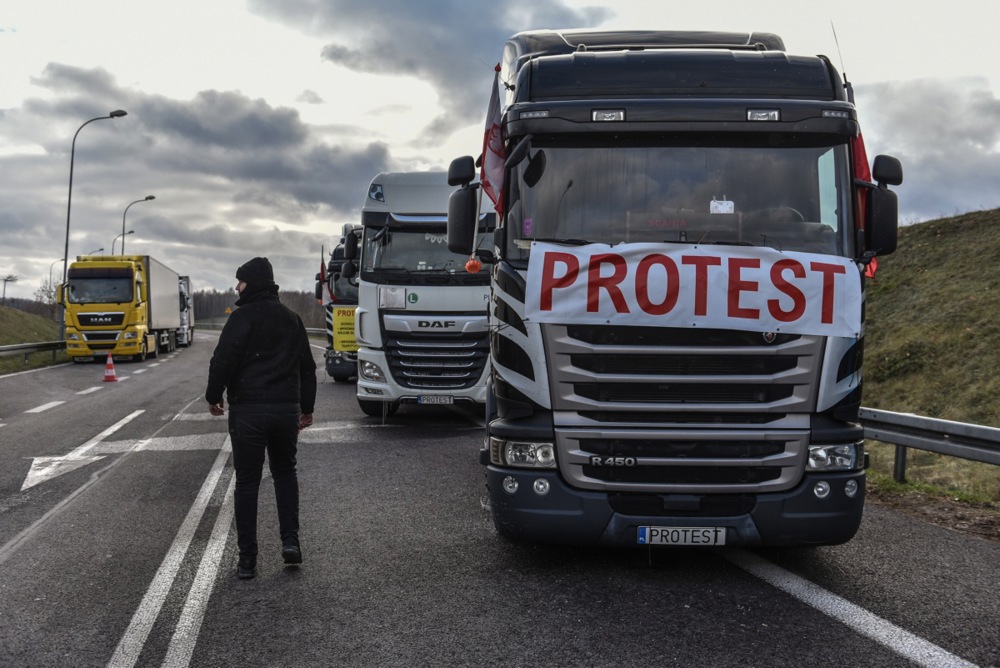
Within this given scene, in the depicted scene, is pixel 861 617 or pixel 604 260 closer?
pixel 861 617

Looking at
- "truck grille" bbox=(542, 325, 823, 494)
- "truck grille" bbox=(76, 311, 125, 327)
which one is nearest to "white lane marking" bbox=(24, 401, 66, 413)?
"truck grille" bbox=(542, 325, 823, 494)

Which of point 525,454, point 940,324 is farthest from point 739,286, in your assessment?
point 940,324

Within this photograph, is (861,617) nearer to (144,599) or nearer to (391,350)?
(144,599)

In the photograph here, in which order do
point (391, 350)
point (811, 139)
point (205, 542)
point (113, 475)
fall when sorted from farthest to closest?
point (391, 350)
point (113, 475)
point (205, 542)
point (811, 139)

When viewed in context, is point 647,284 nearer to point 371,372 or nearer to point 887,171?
point 887,171

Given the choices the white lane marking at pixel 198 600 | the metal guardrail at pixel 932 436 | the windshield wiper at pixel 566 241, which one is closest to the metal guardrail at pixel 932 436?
the metal guardrail at pixel 932 436

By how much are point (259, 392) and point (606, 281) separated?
2172mm

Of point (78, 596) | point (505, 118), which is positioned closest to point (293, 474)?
point (78, 596)

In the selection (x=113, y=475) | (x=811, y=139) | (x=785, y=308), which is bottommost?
(x=113, y=475)

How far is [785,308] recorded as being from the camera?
5156mm

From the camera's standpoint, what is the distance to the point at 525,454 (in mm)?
5320

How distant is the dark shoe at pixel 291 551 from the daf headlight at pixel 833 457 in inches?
118

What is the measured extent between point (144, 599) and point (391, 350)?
7.27 metres

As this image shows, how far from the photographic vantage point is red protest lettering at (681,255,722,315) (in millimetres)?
5148
